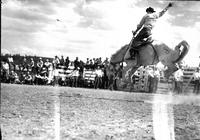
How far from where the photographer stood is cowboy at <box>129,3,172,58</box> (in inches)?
314

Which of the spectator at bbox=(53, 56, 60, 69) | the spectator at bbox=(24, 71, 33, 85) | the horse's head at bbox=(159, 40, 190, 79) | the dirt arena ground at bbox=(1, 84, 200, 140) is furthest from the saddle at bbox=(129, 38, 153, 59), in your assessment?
the spectator at bbox=(24, 71, 33, 85)

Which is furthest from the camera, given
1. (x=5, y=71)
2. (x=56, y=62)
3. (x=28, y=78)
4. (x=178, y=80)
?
(x=28, y=78)

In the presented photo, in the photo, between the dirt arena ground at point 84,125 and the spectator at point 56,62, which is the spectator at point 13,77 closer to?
the spectator at point 56,62

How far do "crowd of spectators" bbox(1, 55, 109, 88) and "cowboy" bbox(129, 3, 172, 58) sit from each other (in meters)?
5.91

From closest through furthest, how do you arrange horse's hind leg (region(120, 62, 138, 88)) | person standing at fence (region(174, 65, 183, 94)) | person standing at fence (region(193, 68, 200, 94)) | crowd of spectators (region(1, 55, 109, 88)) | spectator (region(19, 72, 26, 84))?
horse's hind leg (region(120, 62, 138, 88)) → person standing at fence (region(174, 65, 183, 94)) → person standing at fence (region(193, 68, 200, 94)) → crowd of spectators (region(1, 55, 109, 88)) → spectator (region(19, 72, 26, 84))

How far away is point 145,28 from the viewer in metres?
→ 8.37

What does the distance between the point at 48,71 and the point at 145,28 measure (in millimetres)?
7514

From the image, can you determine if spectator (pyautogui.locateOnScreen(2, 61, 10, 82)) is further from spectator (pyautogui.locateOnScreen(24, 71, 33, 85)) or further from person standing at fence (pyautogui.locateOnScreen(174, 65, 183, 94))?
person standing at fence (pyautogui.locateOnScreen(174, 65, 183, 94))

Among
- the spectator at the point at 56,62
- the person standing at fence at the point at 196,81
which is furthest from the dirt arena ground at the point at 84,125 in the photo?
the spectator at the point at 56,62

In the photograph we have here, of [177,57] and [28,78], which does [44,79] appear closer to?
[28,78]

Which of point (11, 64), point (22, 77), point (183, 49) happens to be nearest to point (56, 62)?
point (22, 77)

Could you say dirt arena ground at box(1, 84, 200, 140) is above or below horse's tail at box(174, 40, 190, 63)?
below

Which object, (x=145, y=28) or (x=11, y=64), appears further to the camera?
(x=11, y=64)

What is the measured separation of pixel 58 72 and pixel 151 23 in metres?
8.01
